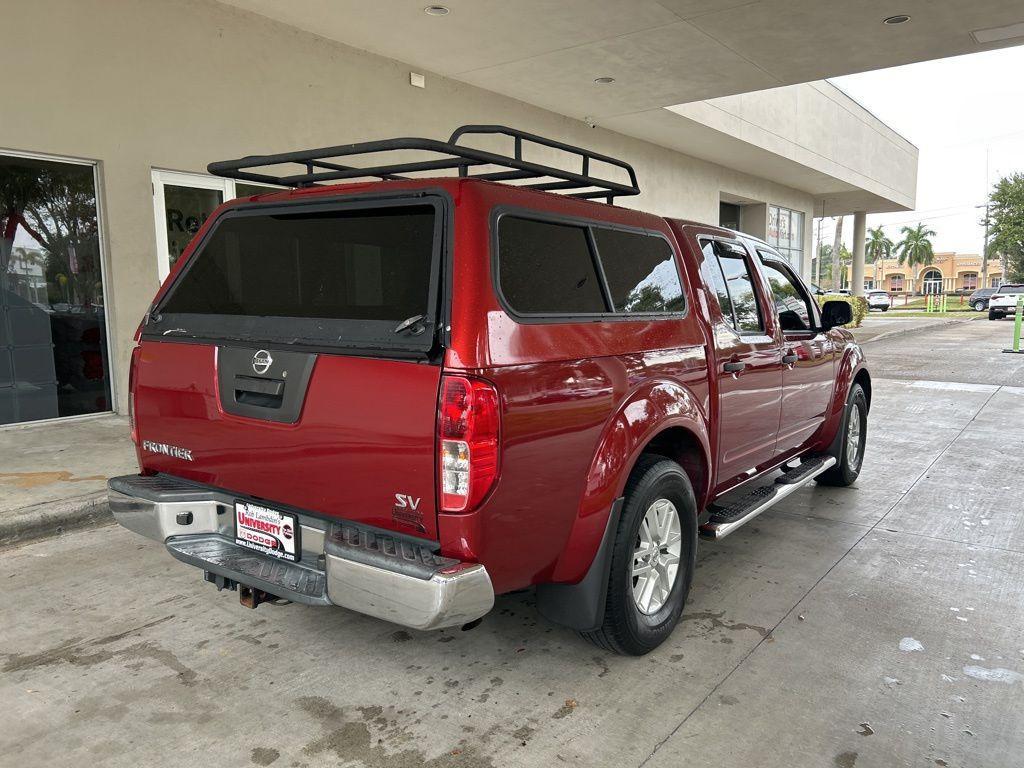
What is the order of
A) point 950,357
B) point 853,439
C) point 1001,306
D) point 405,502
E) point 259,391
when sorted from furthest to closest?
point 1001,306, point 950,357, point 853,439, point 259,391, point 405,502

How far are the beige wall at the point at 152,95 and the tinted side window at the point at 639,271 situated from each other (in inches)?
247

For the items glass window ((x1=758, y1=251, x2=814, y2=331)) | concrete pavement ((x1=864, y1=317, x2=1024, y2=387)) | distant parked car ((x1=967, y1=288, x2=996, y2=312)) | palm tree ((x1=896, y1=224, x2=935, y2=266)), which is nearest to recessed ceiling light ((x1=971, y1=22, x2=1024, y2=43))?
concrete pavement ((x1=864, y1=317, x2=1024, y2=387))

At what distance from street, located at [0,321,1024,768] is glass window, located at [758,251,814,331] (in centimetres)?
146

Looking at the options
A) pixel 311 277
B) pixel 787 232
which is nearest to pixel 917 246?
pixel 787 232

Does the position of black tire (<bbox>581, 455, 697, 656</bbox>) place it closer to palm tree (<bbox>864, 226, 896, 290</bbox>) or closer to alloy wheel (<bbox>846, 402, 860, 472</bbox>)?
alloy wheel (<bbox>846, 402, 860, 472</bbox>)

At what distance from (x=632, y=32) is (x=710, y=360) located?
6.90 m

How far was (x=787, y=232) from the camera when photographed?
80.7 feet

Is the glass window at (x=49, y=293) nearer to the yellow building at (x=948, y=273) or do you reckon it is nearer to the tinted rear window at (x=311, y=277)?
the tinted rear window at (x=311, y=277)

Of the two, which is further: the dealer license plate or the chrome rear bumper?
the dealer license plate

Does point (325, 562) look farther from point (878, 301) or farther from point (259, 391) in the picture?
point (878, 301)

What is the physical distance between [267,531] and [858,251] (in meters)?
35.9

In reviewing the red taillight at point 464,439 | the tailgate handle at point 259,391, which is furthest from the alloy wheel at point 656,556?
the tailgate handle at point 259,391

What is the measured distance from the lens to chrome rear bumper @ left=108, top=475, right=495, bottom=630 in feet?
8.05

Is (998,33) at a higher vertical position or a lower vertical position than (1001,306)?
higher
